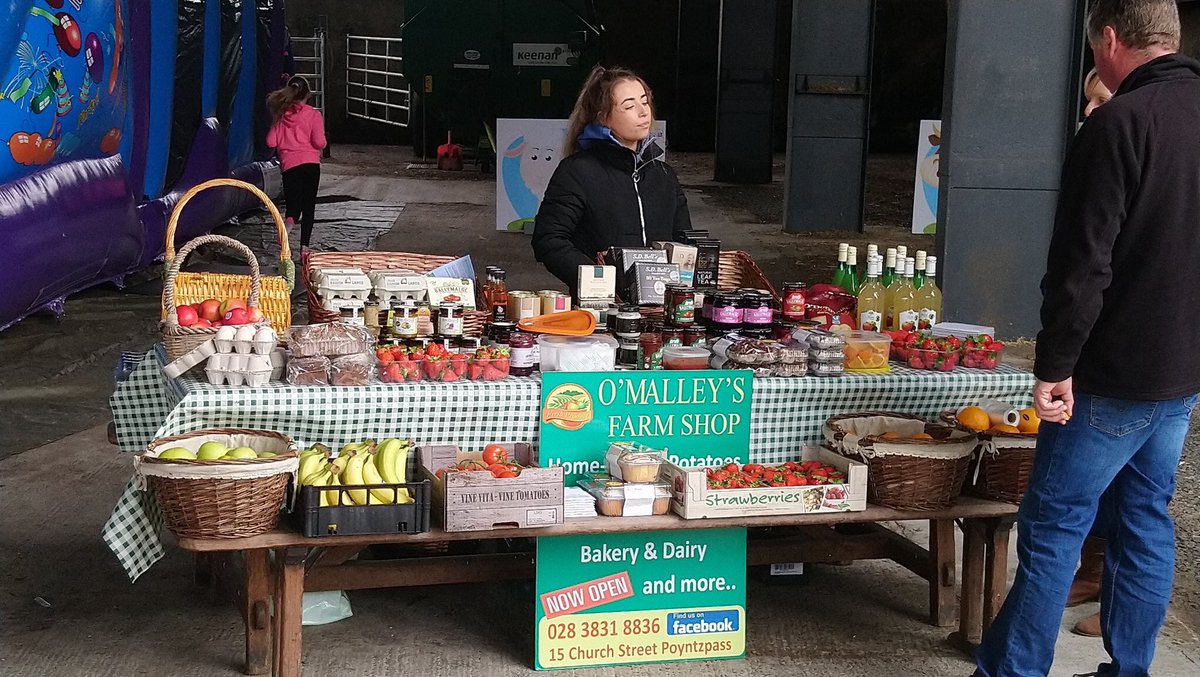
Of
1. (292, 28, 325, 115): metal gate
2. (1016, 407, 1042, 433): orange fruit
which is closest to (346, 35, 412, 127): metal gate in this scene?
(292, 28, 325, 115): metal gate

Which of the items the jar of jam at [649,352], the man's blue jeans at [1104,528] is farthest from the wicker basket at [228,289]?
the man's blue jeans at [1104,528]

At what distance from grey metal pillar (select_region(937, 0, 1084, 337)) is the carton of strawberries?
5.33 meters

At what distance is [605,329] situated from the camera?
4027 millimetres

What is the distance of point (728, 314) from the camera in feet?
13.1

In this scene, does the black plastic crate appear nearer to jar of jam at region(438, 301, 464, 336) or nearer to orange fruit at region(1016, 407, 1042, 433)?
jar of jam at region(438, 301, 464, 336)

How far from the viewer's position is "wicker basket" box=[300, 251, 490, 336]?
392 centimetres

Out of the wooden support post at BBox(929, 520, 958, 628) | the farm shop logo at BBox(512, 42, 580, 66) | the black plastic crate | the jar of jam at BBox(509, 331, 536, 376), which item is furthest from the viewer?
the farm shop logo at BBox(512, 42, 580, 66)

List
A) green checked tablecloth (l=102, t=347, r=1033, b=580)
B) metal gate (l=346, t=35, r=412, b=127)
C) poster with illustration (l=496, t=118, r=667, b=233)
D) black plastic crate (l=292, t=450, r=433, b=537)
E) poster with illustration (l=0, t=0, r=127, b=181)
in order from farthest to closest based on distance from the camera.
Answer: metal gate (l=346, t=35, r=412, b=127) → poster with illustration (l=496, t=118, r=667, b=233) → poster with illustration (l=0, t=0, r=127, b=181) → green checked tablecloth (l=102, t=347, r=1033, b=580) → black plastic crate (l=292, t=450, r=433, b=537)

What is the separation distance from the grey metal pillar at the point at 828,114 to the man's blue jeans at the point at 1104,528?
11385 millimetres

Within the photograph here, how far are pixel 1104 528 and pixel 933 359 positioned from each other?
82 cm

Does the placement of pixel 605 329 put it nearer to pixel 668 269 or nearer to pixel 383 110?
pixel 668 269

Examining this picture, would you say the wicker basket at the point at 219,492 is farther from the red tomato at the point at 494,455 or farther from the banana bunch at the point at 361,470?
the red tomato at the point at 494,455

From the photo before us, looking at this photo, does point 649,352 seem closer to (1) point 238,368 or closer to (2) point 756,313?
(2) point 756,313

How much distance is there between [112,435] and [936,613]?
264 centimetres
